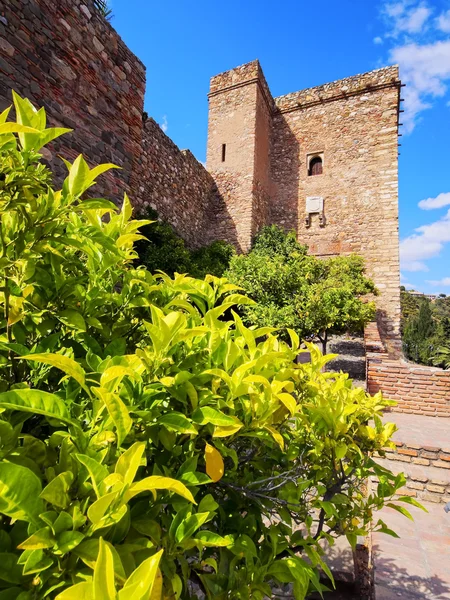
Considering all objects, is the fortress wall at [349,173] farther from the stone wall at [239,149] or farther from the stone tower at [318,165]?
the stone wall at [239,149]

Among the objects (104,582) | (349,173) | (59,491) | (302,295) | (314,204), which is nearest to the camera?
(104,582)

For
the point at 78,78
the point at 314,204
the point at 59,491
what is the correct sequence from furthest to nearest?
the point at 314,204 < the point at 78,78 < the point at 59,491

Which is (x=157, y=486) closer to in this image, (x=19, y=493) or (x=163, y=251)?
(x=19, y=493)

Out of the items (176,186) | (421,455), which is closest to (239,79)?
(176,186)

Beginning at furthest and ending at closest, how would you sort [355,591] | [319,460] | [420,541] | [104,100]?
1. [104,100]
2. [420,541]
3. [355,591]
4. [319,460]

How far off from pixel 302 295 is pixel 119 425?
7.24 metres

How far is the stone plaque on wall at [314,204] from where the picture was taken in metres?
11.3

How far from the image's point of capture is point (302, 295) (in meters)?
7.54

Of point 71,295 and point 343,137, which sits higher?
point 343,137

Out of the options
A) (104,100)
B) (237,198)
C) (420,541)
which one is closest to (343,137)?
(237,198)

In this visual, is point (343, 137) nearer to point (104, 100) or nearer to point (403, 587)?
point (104, 100)

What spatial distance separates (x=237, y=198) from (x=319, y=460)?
9850 mm

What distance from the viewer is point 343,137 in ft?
36.8

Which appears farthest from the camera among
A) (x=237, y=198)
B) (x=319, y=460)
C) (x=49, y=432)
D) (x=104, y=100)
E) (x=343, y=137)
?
(x=343, y=137)
